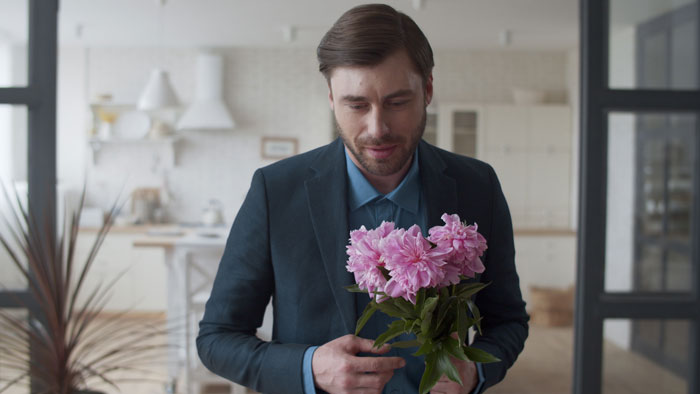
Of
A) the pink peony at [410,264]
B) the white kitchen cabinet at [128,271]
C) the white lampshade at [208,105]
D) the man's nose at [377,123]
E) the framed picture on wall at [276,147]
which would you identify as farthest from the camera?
the framed picture on wall at [276,147]

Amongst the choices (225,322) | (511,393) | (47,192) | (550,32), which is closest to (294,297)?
(225,322)

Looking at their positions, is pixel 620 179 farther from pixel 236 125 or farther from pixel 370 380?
pixel 236 125

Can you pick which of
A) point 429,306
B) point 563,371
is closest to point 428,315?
point 429,306

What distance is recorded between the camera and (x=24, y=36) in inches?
77.2

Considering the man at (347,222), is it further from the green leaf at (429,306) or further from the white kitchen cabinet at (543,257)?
the white kitchen cabinet at (543,257)

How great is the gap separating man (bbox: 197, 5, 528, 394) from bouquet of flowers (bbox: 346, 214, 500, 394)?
132 millimetres

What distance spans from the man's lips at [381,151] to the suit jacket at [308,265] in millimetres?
187

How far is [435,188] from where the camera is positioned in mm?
1353

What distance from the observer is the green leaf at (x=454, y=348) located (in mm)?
995

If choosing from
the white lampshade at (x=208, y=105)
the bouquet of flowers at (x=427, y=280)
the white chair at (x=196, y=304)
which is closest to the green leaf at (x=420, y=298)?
the bouquet of flowers at (x=427, y=280)

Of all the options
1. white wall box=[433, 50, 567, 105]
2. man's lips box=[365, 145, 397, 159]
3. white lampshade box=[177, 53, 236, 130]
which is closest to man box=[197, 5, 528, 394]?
man's lips box=[365, 145, 397, 159]

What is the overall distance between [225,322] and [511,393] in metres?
3.39

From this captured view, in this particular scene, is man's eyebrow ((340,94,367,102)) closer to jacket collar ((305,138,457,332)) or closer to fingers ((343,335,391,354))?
jacket collar ((305,138,457,332))

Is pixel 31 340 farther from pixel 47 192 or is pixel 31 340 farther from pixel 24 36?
pixel 24 36
